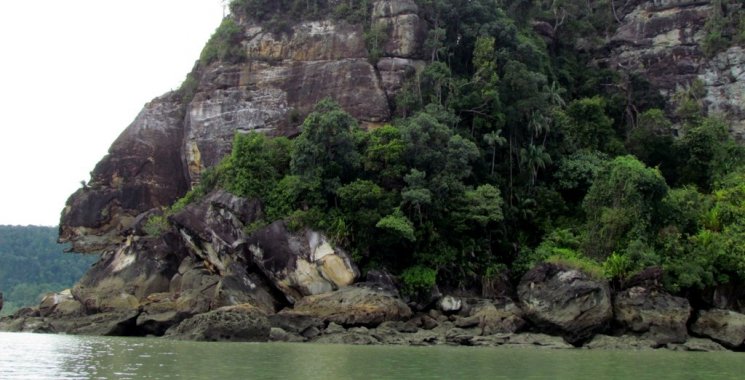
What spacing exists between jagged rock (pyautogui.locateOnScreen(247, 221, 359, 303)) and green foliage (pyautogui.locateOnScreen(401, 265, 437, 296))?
78.8 inches

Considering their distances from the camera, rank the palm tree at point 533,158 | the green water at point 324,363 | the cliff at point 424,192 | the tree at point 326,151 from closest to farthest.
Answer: the green water at point 324,363 < the cliff at point 424,192 < the tree at point 326,151 < the palm tree at point 533,158

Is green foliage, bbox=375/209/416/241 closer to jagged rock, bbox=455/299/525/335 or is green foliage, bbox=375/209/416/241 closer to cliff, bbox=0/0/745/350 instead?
cliff, bbox=0/0/745/350

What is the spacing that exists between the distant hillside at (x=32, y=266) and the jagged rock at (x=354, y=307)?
157ft

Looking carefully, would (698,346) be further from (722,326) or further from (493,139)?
(493,139)

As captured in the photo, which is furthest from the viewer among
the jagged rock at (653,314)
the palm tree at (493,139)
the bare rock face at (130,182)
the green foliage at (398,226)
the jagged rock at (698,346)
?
the bare rock face at (130,182)

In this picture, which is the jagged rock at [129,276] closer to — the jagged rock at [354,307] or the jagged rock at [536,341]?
the jagged rock at [354,307]

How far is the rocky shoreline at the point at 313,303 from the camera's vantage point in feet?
85.7

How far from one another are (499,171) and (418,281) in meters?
8.49

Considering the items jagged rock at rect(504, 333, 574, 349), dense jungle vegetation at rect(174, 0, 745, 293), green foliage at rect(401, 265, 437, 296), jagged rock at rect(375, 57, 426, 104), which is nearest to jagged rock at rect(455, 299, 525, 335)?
jagged rock at rect(504, 333, 574, 349)

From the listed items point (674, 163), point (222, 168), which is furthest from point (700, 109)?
point (222, 168)

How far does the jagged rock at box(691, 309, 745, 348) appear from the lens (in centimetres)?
2575

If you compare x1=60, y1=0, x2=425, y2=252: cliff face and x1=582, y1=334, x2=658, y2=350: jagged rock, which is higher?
x1=60, y1=0, x2=425, y2=252: cliff face

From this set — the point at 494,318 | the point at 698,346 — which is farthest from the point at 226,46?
the point at 698,346

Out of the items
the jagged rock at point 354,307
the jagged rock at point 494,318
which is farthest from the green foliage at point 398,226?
the jagged rock at point 494,318
